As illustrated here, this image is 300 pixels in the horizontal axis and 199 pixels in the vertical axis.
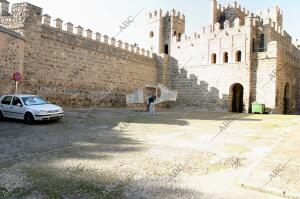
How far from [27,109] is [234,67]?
16.0m

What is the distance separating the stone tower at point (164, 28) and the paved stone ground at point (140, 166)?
21.5 metres

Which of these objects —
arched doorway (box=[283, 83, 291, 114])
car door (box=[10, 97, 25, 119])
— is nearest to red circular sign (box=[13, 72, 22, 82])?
car door (box=[10, 97, 25, 119])

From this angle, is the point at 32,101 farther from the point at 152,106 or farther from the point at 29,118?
the point at 152,106

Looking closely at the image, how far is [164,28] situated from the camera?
28.5 metres

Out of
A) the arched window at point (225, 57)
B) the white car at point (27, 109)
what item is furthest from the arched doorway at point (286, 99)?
the white car at point (27, 109)

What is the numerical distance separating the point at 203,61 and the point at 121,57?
7.36 m

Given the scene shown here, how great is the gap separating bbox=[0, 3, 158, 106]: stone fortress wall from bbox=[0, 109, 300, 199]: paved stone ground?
25.7ft

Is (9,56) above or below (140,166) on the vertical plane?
above

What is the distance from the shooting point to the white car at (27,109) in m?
9.72

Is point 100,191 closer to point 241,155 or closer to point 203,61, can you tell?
point 241,155

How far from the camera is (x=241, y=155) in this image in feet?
18.3

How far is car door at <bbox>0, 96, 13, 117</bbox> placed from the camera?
10.4 meters

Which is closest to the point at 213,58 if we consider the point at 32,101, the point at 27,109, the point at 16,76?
the point at 16,76

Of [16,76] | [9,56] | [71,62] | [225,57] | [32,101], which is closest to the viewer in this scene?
[32,101]
